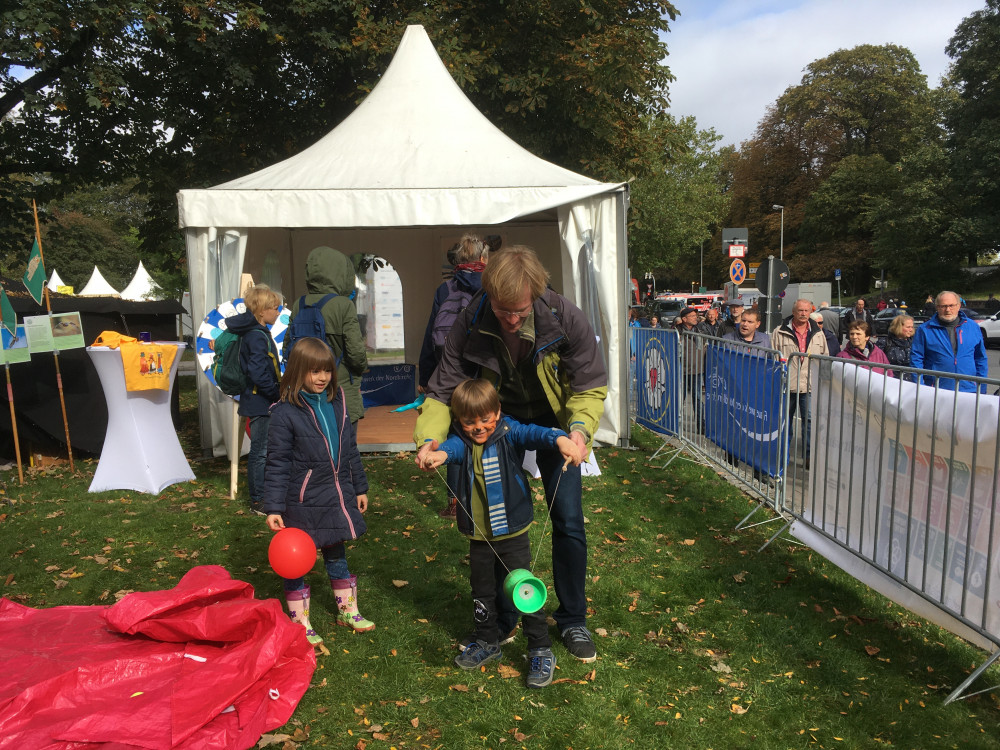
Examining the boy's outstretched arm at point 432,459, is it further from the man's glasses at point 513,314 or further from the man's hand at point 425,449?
the man's glasses at point 513,314

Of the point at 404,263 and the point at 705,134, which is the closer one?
the point at 404,263

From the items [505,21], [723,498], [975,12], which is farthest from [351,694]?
[975,12]

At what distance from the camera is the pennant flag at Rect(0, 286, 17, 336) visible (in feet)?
23.2

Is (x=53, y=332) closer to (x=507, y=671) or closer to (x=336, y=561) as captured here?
(x=336, y=561)

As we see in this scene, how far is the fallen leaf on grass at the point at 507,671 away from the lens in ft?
11.5

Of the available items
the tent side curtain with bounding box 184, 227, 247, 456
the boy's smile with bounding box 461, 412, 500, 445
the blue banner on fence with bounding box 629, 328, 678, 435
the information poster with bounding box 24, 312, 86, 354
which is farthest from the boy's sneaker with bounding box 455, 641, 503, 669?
the information poster with bounding box 24, 312, 86, 354

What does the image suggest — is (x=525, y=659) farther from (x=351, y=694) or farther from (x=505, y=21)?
(x=505, y=21)

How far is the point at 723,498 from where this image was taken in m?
6.49

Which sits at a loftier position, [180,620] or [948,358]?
[948,358]

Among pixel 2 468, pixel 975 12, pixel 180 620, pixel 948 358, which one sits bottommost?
pixel 2 468

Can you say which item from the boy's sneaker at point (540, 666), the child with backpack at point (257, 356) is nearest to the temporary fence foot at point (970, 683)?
the boy's sneaker at point (540, 666)

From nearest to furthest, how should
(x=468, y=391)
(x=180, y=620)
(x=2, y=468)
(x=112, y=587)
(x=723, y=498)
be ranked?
1. (x=468, y=391)
2. (x=180, y=620)
3. (x=112, y=587)
4. (x=723, y=498)
5. (x=2, y=468)

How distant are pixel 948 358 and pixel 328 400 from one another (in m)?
6.02

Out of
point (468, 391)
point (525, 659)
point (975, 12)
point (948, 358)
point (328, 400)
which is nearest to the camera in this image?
point (468, 391)
